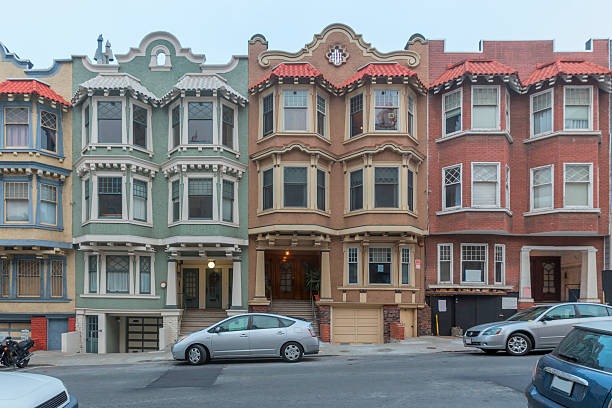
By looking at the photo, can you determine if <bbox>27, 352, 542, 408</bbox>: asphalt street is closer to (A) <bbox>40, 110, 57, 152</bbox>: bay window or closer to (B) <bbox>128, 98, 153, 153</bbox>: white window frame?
(B) <bbox>128, 98, 153, 153</bbox>: white window frame

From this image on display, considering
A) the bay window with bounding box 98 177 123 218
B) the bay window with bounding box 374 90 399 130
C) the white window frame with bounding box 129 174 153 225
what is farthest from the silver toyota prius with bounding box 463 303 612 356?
the bay window with bounding box 98 177 123 218

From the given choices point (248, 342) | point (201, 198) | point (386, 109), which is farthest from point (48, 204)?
point (386, 109)

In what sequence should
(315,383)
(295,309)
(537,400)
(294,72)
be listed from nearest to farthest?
1. (537,400)
2. (315,383)
3. (294,72)
4. (295,309)

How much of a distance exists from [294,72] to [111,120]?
785 cm

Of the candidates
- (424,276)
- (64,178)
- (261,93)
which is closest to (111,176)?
(64,178)

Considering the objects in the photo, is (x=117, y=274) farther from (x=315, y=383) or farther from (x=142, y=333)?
(x=315, y=383)

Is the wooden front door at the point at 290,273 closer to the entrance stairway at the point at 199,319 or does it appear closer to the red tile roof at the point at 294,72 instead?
the entrance stairway at the point at 199,319

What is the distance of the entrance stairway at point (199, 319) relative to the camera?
18731 millimetres

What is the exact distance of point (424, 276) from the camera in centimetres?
1925

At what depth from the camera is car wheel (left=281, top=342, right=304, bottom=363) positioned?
1251cm

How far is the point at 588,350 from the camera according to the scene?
5215mm

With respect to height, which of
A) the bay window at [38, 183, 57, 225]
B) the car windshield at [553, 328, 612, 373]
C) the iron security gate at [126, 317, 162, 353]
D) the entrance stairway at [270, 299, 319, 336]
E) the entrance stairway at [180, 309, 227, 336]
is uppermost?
the bay window at [38, 183, 57, 225]

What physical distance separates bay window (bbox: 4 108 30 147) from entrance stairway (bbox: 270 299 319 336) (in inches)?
485

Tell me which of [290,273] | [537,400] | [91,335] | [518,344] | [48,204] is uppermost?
[48,204]
